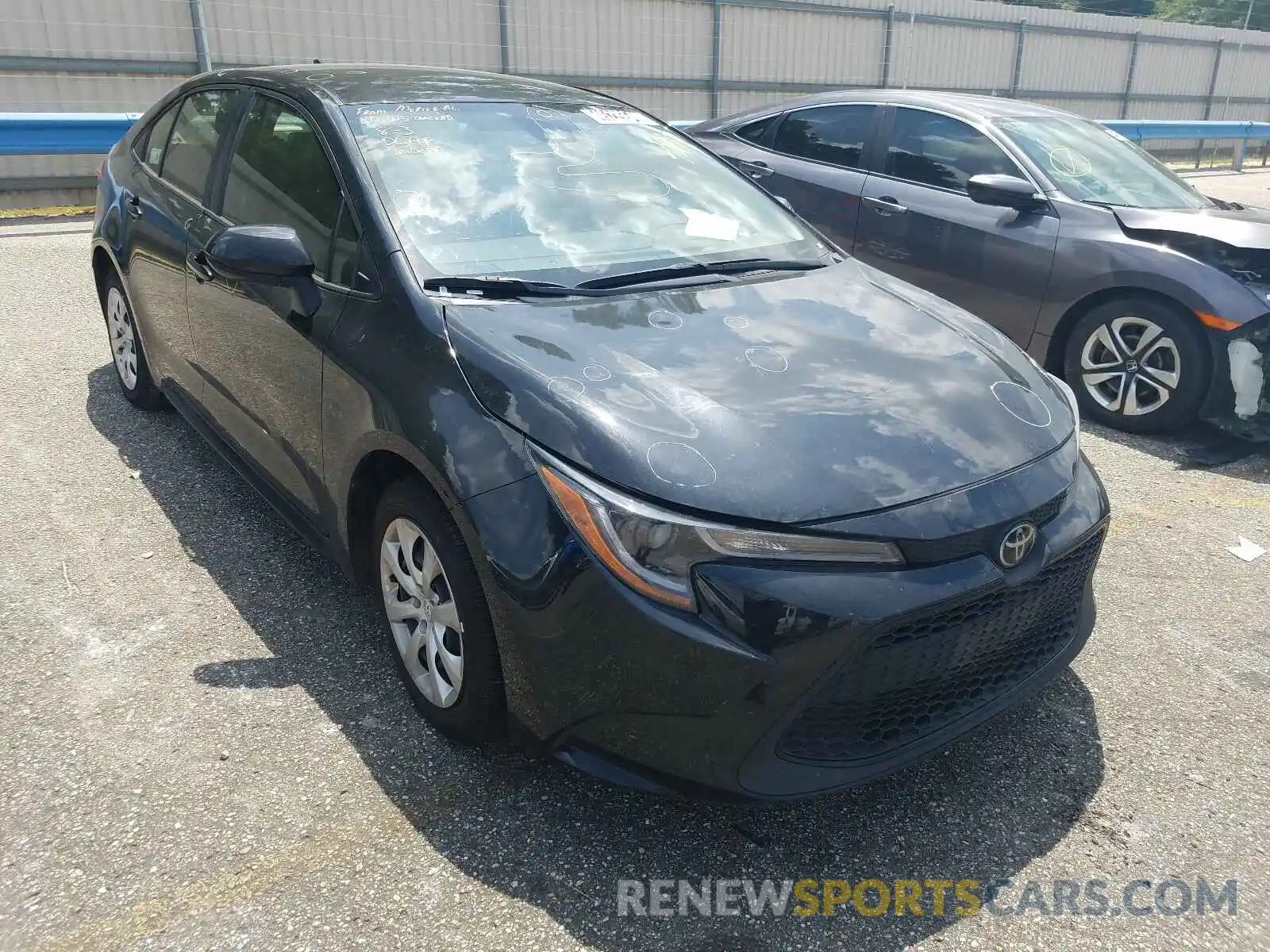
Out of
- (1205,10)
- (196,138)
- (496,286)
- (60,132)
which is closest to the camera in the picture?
(496,286)

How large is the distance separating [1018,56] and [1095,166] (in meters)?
15.5

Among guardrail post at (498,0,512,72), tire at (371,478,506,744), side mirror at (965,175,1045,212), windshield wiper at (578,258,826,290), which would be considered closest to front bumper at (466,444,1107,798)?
tire at (371,478,506,744)

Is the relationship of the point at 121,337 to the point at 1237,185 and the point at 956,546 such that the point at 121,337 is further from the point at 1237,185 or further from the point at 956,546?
the point at 1237,185

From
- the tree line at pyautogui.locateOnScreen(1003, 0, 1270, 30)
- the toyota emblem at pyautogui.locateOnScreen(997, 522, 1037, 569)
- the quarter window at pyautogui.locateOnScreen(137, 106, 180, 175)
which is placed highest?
the tree line at pyautogui.locateOnScreen(1003, 0, 1270, 30)

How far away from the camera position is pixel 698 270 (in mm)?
3031

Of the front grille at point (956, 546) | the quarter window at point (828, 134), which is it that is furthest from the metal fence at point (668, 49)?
the front grille at point (956, 546)

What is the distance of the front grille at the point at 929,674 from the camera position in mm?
2092

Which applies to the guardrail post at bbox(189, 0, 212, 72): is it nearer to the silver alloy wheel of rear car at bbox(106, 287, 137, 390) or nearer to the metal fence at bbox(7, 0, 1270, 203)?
the metal fence at bbox(7, 0, 1270, 203)

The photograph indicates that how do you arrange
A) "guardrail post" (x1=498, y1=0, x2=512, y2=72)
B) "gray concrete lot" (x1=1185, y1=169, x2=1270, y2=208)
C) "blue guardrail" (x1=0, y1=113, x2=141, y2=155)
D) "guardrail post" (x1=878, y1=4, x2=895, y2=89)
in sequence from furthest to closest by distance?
"guardrail post" (x1=878, y1=4, x2=895, y2=89), "gray concrete lot" (x1=1185, y1=169, x2=1270, y2=208), "guardrail post" (x1=498, y1=0, x2=512, y2=72), "blue guardrail" (x1=0, y1=113, x2=141, y2=155)

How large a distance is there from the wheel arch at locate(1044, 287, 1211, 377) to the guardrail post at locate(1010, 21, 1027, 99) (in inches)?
621

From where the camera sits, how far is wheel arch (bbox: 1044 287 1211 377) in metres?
4.82

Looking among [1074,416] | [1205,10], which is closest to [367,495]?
[1074,416]

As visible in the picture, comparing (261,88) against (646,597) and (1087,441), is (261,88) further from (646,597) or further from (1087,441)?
(1087,441)

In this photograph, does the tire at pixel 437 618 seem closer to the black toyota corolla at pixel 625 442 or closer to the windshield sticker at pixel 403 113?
the black toyota corolla at pixel 625 442
